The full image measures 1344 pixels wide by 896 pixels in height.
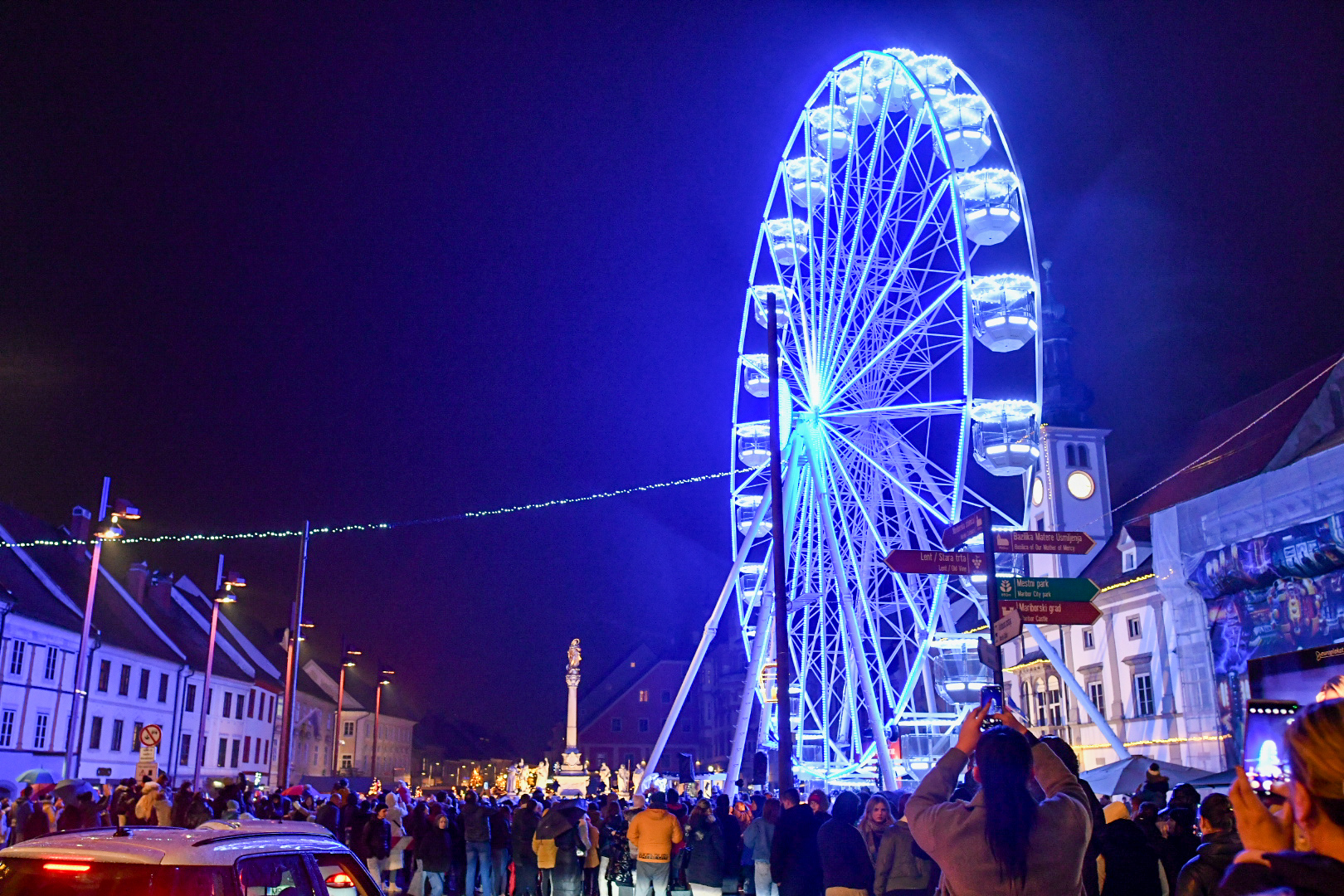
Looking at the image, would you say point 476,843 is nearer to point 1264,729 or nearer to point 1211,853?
point 1264,729

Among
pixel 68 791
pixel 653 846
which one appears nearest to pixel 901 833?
pixel 653 846

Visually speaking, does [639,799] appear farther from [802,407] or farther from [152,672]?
[152,672]

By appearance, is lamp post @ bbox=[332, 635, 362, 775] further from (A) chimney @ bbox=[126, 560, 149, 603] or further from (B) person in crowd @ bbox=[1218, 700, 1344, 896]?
(B) person in crowd @ bbox=[1218, 700, 1344, 896]

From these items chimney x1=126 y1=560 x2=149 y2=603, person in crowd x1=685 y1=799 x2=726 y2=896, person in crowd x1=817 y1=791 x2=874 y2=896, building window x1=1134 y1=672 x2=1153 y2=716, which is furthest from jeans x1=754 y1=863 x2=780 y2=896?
chimney x1=126 y1=560 x2=149 y2=603

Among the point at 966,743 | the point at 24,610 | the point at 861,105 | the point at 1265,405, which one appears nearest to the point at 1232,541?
the point at 861,105

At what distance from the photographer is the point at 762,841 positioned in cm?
1380

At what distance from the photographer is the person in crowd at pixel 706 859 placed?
14195mm

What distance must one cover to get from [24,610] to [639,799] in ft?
90.6

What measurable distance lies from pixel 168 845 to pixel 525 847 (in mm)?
12409

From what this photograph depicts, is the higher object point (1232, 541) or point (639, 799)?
point (1232, 541)

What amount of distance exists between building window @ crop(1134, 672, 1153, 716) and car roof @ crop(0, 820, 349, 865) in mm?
44211

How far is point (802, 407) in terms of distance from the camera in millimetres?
30031

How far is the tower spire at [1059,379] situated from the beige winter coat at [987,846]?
60.5 m

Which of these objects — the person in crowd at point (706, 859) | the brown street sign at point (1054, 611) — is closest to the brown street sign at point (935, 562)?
the brown street sign at point (1054, 611)
